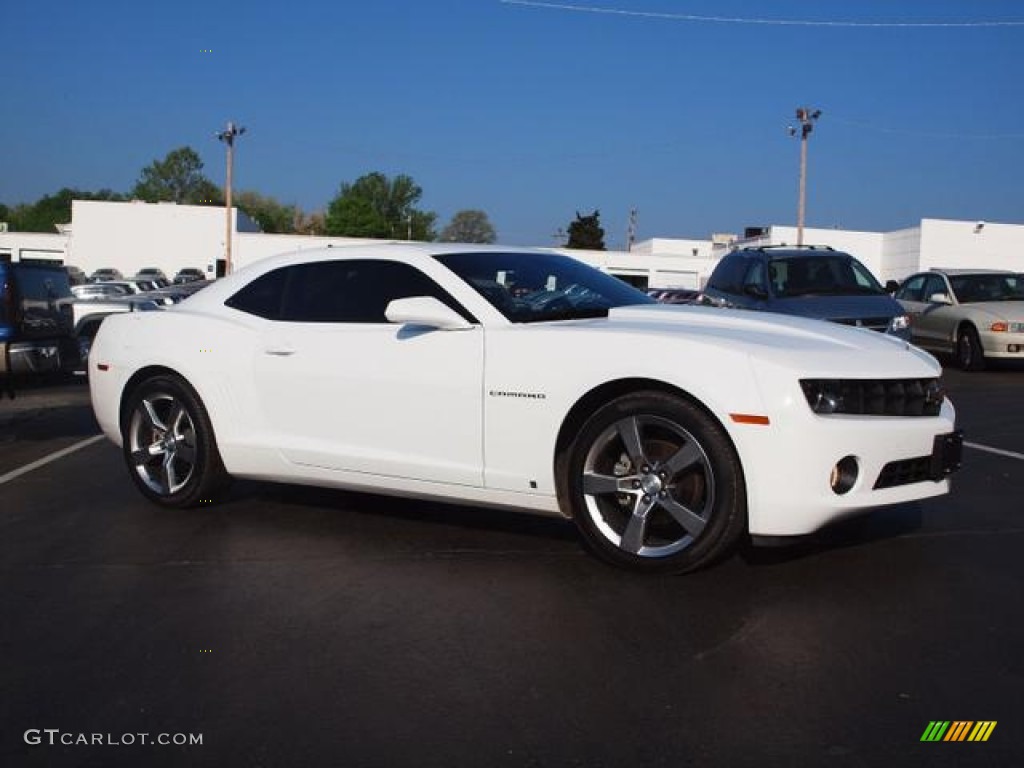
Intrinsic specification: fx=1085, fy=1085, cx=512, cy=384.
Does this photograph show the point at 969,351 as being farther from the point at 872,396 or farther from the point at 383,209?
the point at 383,209

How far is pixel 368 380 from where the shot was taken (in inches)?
209

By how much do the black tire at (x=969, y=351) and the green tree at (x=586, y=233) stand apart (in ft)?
265

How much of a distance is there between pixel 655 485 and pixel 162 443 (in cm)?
311

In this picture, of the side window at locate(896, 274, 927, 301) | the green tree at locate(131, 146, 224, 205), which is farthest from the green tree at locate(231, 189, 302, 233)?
the side window at locate(896, 274, 927, 301)

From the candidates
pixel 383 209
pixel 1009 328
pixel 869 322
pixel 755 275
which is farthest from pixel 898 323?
pixel 383 209

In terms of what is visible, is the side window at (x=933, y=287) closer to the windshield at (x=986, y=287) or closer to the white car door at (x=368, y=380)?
the windshield at (x=986, y=287)

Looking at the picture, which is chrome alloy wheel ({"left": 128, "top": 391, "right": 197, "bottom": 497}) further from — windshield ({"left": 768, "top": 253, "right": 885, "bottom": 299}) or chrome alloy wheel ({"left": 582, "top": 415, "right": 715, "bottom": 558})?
windshield ({"left": 768, "top": 253, "right": 885, "bottom": 299})

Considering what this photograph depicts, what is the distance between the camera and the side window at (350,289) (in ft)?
18.0

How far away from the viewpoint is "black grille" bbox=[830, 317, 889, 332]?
38.4 feet

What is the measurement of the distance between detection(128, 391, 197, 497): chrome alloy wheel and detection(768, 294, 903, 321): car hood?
7.25 metres

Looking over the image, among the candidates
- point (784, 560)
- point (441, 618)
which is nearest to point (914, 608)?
point (784, 560)

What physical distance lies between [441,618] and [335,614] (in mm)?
427

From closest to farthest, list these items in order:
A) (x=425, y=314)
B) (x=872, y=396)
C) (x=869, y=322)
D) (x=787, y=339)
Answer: (x=872, y=396) < (x=787, y=339) < (x=425, y=314) < (x=869, y=322)

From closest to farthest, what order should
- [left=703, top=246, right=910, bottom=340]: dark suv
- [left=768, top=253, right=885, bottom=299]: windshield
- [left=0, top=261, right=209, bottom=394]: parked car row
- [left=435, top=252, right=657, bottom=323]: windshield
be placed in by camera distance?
[left=435, top=252, right=657, bottom=323]: windshield
[left=0, top=261, right=209, bottom=394]: parked car row
[left=703, top=246, right=910, bottom=340]: dark suv
[left=768, top=253, right=885, bottom=299]: windshield
